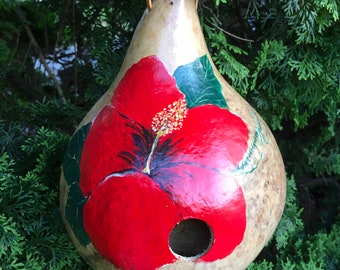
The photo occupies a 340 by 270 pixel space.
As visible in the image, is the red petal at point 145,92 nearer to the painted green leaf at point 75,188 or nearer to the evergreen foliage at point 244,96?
the painted green leaf at point 75,188

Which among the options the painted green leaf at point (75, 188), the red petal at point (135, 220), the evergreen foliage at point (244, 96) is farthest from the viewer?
the evergreen foliage at point (244, 96)

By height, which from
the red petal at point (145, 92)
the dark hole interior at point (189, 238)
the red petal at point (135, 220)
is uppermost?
the red petal at point (145, 92)

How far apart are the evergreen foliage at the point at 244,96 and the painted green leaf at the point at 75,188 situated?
0.67ft

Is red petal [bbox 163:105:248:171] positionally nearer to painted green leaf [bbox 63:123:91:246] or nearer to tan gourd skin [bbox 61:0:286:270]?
tan gourd skin [bbox 61:0:286:270]

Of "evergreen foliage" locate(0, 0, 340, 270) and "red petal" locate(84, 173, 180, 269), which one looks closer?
"red petal" locate(84, 173, 180, 269)

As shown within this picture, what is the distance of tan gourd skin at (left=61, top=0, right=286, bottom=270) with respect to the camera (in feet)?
3.94

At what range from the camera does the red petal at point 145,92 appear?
1.20 m

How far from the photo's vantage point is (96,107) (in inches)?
51.9

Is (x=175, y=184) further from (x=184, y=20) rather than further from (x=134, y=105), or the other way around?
(x=184, y=20)

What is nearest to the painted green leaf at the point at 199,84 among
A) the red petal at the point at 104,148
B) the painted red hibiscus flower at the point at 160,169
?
the painted red hibiscus flower at the point at 160,169

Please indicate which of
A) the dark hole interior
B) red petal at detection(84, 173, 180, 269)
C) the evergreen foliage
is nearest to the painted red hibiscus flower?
red petal at detection(84, 173, 180, 269)

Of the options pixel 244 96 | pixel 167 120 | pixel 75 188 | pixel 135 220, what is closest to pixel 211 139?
pixel 167 120

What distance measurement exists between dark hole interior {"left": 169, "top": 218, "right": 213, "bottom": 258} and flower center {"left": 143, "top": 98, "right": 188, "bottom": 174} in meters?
0.25

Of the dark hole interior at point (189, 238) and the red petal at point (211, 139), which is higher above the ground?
the red petal at point (211, 139)
